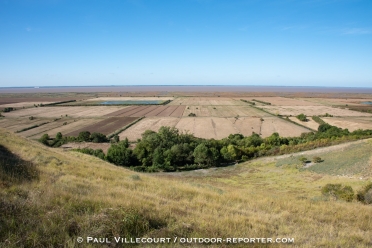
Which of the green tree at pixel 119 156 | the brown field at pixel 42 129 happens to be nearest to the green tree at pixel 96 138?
the green tree at pixel 119 156

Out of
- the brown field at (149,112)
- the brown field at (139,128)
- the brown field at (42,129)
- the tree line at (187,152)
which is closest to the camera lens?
the tree line at (187,152)

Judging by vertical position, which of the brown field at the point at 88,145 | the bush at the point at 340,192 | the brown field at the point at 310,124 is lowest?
the brown field at the point at 88,145

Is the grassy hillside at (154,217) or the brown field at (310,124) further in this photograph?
the brown field at (310,124)

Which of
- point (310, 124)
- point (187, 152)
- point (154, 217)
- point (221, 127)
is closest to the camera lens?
point (154, 217)

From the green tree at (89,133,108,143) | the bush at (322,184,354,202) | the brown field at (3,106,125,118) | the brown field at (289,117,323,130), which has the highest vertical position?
the brown field at (3,106,125,118)

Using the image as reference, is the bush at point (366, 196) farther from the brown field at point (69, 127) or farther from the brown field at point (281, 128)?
the brown field at point (69, 127)

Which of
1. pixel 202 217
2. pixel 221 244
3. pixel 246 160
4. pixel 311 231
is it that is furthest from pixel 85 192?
pixel 246 160

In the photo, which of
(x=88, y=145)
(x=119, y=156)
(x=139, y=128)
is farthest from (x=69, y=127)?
(x=119, y=156)

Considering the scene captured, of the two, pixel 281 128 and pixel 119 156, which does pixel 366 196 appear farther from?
pixel 281 128

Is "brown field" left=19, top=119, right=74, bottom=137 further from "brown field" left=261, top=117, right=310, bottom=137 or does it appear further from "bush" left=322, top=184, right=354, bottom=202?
"bush" left=322, top=184, right=354, bottom=202

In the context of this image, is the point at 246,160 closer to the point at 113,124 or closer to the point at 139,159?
the point at 139,159

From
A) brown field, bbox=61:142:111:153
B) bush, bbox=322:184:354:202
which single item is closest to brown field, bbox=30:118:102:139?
brown field, bbox=61:142:111:153
